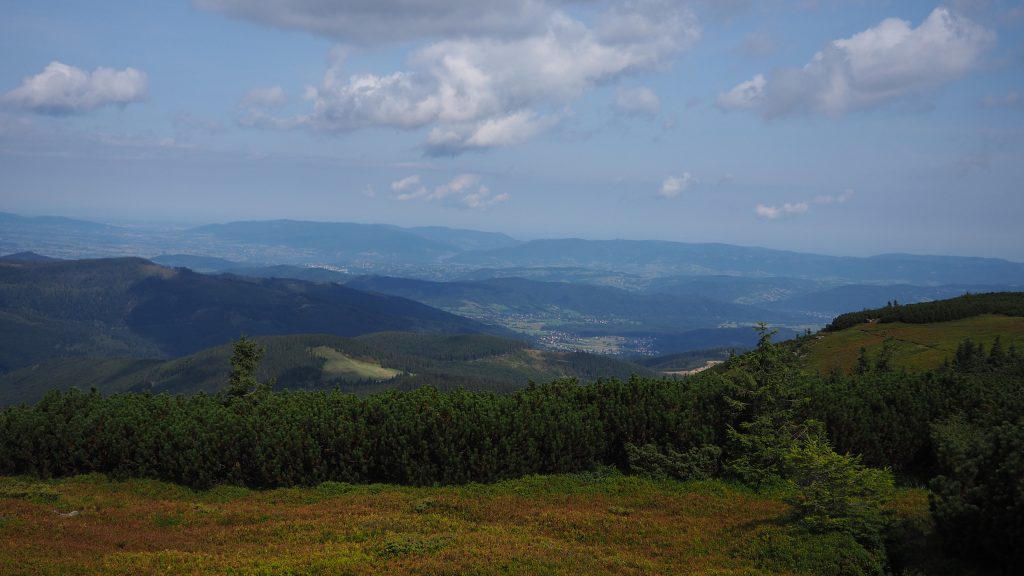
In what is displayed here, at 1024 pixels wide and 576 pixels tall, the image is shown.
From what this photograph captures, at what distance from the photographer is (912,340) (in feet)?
238

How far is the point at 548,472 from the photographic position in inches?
1101

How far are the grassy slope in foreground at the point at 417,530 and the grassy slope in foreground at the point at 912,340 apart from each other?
45.0 m

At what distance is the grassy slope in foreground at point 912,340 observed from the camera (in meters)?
62.4

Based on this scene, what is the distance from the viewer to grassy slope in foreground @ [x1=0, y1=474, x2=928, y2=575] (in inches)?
619

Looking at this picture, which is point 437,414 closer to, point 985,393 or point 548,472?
point 548,472

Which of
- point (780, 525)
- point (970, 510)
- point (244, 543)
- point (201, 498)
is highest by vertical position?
point (970, 510)

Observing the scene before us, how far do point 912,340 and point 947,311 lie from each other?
17756 millimetres

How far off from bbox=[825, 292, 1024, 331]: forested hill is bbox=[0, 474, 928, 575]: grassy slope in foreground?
74.5 m

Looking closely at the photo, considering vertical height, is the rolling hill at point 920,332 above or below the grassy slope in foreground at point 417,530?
above

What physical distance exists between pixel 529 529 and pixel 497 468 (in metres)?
Answer: 7.69

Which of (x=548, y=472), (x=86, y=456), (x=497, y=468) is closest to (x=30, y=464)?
(x=86, y=456)

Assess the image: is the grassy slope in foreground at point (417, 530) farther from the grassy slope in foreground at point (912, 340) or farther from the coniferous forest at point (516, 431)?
the grassy slope in foreground at point (912, 340)

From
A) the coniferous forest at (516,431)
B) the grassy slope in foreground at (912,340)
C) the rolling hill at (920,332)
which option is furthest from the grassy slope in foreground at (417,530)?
the grassy slope in foreground at (912,340)

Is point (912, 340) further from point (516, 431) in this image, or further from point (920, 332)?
point (516, 431)
